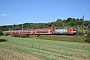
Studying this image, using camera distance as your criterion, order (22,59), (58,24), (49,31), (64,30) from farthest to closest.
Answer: (58,24)
(49,31)
(64,30)
(22,59)

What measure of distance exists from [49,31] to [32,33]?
37.9ft

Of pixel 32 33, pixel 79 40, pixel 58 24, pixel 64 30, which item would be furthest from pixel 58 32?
pixel 58 24

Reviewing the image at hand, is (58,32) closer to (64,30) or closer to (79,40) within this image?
(64,30)

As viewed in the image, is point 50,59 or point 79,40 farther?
point 79,40

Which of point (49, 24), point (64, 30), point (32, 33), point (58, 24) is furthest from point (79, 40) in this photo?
point (49, 24)

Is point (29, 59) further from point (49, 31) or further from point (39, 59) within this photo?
point (49, 31)

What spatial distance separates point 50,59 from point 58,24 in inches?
3649

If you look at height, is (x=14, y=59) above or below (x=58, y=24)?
below

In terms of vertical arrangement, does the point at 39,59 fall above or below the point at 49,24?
below

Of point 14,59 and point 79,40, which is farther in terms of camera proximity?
point 79,40

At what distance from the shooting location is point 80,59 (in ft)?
47.0

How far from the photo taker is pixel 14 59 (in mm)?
13727

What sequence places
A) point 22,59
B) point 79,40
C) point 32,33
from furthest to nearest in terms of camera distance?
point 32,33 < point 79,40 < point 22,59

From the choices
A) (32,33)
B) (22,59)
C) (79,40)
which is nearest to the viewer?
(22,59)
